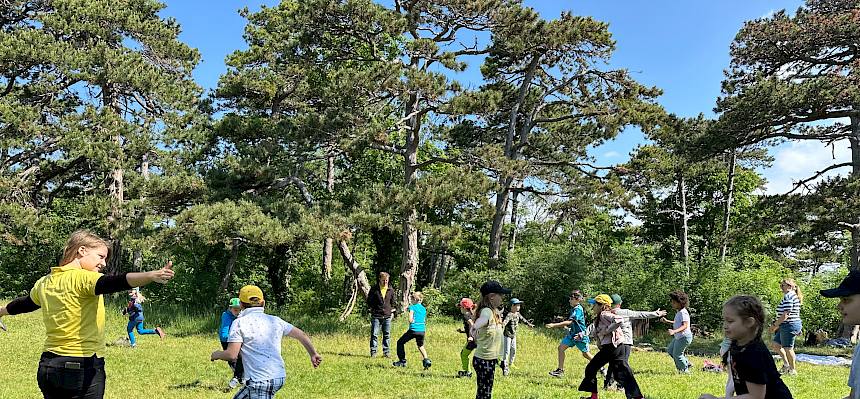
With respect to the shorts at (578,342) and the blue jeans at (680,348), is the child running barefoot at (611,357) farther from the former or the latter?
the blue jeans at (680,348)

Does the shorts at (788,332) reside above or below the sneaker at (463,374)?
above

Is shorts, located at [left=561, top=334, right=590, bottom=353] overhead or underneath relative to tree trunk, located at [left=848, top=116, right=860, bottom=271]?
underneath

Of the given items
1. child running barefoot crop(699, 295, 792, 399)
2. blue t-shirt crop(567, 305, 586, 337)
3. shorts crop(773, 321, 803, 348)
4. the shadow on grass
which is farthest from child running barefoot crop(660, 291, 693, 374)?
the shadow on grass

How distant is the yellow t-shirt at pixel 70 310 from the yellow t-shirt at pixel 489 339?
408 centimetres

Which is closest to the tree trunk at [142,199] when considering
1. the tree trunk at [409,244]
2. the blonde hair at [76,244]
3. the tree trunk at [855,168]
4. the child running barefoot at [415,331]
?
the tree trunk at [409,244]

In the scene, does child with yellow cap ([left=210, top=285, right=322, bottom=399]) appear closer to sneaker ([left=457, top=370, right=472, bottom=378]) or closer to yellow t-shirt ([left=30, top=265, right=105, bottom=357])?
yellow t-shirt ([left=30, top=265, right=105, bottom=357])

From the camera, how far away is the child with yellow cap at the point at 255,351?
176 inches

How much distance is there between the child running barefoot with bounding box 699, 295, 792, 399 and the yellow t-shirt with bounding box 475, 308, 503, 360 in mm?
3477

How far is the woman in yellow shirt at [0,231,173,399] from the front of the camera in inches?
146

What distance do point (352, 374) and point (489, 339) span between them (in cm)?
390

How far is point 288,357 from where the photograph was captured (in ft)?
38.4

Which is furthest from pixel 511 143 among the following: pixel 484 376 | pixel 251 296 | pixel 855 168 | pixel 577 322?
pixel 251 296

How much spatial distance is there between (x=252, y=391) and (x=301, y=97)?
628 inches

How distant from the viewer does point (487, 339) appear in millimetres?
6727
